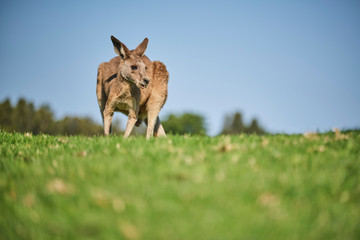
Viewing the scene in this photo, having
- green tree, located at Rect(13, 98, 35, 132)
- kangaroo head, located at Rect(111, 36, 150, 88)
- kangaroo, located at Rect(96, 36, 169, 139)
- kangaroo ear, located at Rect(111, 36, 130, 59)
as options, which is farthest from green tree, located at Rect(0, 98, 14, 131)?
kangaroo head, located at Rect(111, 36, 150, 88)

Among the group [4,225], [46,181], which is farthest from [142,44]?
[4,225]

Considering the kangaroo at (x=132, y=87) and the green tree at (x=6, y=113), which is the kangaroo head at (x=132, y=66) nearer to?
the kangaroo at (x=132, y=87)

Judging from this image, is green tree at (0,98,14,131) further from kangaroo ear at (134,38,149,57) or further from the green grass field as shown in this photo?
the green grass field

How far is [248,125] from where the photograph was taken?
101438 millimetres

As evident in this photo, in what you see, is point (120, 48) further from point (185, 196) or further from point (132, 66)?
point (185, 196)

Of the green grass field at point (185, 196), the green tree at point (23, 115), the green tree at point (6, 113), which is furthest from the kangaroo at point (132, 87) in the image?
the green tree at point (6, 113)

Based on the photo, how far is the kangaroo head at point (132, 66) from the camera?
9281 mm

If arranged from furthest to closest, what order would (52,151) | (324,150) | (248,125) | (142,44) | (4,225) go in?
(248,125) < (142,44) < (52,151) < (324,150) < (4,225)

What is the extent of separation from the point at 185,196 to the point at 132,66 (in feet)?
22.3

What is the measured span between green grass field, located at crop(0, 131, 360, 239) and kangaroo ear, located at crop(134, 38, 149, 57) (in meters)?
5.73

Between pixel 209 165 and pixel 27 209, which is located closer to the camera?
pixel 27 209

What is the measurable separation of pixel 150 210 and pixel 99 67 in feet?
29.2

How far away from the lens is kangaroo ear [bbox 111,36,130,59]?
374 inches

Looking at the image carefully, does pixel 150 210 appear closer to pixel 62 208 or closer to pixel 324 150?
pixel 62 208
